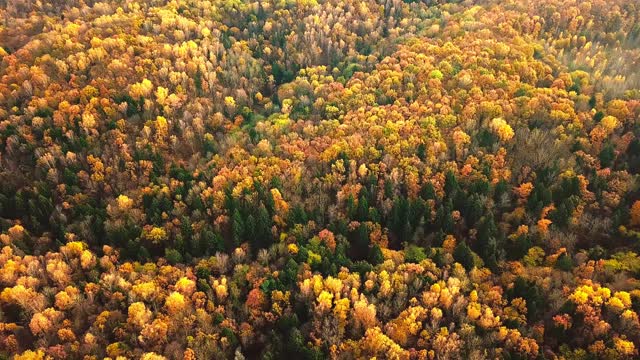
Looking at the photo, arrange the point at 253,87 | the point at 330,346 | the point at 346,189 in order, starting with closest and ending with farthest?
the point at 330,346, the point at 346,189, the point at 253,87

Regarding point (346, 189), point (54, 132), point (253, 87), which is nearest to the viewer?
point (346, 189)

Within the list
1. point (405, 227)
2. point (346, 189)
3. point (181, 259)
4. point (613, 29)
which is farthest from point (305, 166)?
point (613, 29)

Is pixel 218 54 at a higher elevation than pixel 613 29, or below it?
below

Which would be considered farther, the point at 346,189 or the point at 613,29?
the point at 613,29

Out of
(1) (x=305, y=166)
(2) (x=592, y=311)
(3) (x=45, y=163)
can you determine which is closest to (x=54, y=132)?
(3) (x=45, y=163)

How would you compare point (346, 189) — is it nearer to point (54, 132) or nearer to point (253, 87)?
point (253, 87)

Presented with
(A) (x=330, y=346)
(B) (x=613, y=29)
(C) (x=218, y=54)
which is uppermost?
(B) (x=613, y=29)
